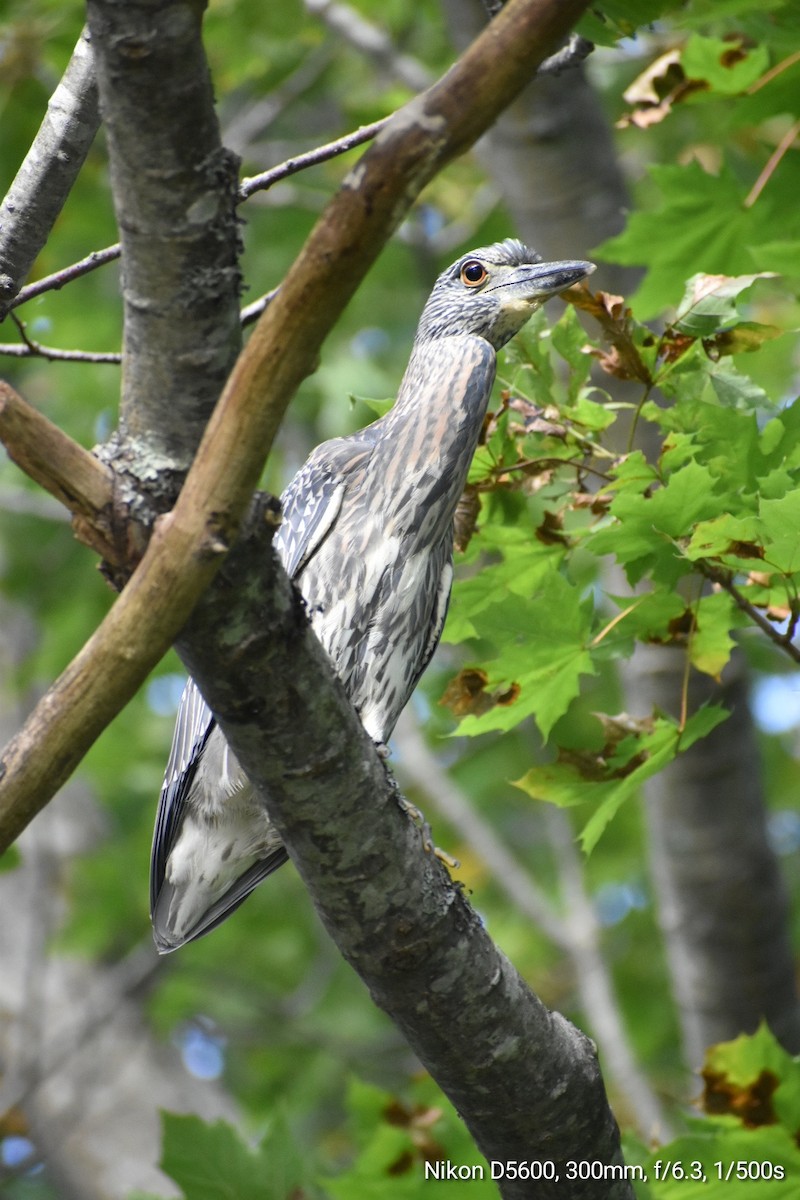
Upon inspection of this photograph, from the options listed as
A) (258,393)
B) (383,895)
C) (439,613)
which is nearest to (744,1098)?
(383,895)

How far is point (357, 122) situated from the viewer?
424 cm

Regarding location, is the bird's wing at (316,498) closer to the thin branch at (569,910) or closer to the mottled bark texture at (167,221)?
the mottled bark texture at (167,221)

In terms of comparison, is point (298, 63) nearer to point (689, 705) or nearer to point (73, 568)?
point (73, 568)

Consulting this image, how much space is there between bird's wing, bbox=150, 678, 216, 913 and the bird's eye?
44.7 inches

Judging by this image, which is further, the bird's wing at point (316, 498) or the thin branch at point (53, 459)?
the bird's wing at point (316, 498)

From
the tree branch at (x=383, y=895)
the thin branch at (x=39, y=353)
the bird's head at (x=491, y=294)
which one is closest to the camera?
the tree branch at (x=383, y=895)

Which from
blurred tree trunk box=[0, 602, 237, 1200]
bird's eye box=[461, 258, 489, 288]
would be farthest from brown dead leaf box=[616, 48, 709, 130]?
blurred tree trunk box=[0, 602, 237, 1200]

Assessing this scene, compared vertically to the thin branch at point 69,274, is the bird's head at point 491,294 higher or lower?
higher

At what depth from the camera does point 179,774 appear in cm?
284

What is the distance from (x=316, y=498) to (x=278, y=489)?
200 cm

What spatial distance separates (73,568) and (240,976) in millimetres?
2489

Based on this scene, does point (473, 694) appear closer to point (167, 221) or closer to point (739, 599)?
point (739, 599)

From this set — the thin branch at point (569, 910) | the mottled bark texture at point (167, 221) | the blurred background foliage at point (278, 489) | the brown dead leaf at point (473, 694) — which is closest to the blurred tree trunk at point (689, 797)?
the blurred background foliage at point (278, 489)

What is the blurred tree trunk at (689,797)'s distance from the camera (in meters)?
3.46
